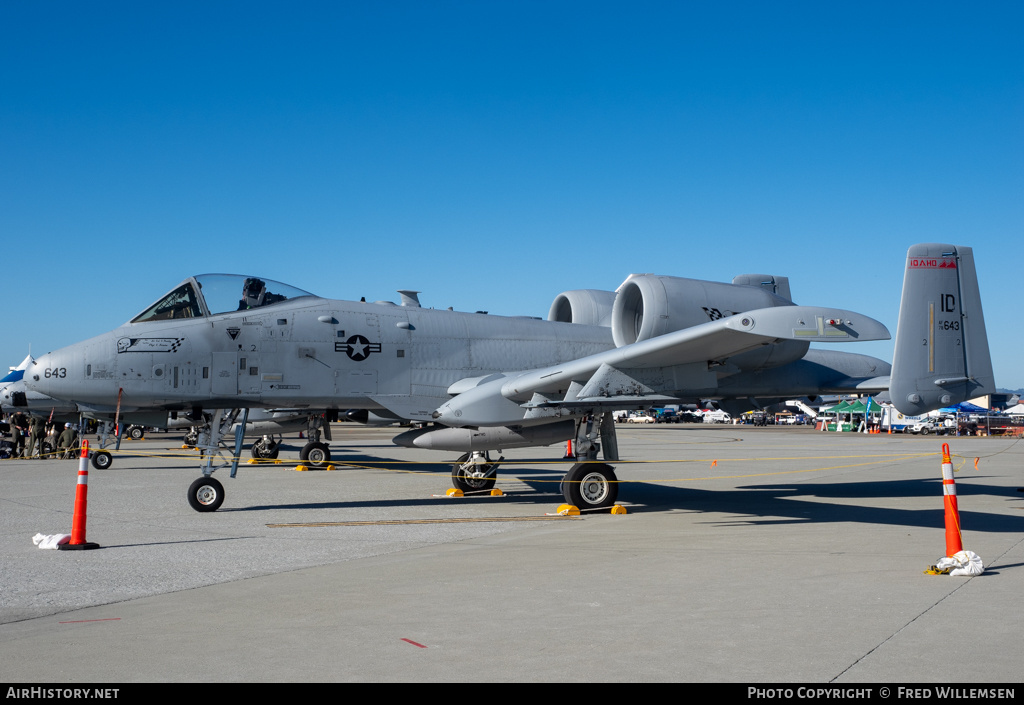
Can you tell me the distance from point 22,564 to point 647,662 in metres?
5.90

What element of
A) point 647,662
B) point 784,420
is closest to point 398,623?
point 647,662

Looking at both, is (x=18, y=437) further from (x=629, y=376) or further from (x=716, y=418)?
(x=716, y=418)

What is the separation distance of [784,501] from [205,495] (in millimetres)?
8729

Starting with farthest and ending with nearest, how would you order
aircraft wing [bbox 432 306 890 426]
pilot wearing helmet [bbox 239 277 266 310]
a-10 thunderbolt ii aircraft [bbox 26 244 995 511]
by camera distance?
pilot wearing helmet [bbox 239 277 266 310] → a-10 thunderbolt ii aircraft [bbox 26 244 995 511] → aircraft wing [bbox 432 306 890 426]

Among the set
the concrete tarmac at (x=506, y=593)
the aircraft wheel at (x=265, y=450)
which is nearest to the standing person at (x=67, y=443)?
the aircraft wheel at (x=265, y=450)

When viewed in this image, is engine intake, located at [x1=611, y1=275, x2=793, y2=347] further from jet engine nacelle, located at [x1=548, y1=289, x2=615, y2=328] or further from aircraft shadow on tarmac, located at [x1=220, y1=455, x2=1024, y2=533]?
aircraft shadow on tarmac, located at [x1=220, y1=455, x2=1024, y2=533]

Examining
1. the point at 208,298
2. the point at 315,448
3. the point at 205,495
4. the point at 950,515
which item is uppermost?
the point at 208,298

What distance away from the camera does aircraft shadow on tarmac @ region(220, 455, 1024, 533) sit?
33.6 ft

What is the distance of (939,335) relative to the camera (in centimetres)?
1112

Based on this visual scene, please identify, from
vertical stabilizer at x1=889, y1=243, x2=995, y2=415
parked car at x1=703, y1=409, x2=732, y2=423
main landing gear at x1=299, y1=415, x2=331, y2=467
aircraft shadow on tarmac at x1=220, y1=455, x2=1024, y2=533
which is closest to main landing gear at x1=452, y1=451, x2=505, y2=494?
aircraft shadow on tarmac at x1=220, y1=455, x2=1024, y2=533

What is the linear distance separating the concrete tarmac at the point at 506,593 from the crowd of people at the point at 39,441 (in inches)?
530

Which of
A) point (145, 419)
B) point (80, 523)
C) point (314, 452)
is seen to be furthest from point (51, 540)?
point (314, 452)

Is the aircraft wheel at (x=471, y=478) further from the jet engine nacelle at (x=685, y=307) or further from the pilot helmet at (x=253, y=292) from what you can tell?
the pilot helmet at (x=253, y=292)

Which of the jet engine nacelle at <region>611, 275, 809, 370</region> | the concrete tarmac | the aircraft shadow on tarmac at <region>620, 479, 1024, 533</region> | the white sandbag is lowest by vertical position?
the aircraft shadow on tarmac at <region>620, 479, 1024, 533</region>
